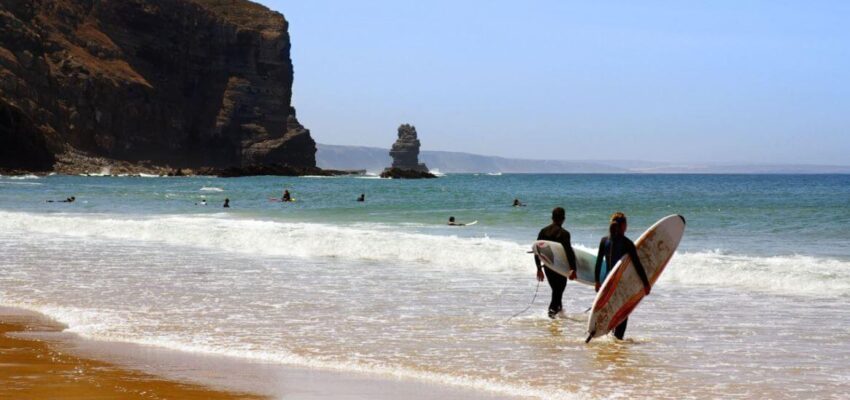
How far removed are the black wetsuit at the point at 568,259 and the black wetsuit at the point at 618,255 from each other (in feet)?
1.70

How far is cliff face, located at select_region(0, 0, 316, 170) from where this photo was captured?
16100cm

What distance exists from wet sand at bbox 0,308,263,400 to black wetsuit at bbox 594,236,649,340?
14.6 ft

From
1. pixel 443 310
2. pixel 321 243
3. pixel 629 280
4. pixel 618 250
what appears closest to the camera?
pixel 629 280

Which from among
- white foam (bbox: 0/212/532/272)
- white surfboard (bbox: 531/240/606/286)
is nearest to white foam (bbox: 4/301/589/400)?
white surfboard (bbox: 531/240/606/286)

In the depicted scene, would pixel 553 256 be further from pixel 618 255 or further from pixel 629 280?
pixel 629 280

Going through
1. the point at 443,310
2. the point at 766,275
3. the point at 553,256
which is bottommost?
the point at 443,310

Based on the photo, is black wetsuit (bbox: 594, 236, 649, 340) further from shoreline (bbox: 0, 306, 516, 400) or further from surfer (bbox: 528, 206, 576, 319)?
shoreline (bbox: 0, 306, 516, 400)

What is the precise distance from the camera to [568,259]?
1162cm

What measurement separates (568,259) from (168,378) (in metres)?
5.17

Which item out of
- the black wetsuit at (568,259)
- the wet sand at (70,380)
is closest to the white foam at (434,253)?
the black wetsuit at (568,259)

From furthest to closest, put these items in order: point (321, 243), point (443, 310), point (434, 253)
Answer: point (321, 243), point (434, 253), point (443, 310)

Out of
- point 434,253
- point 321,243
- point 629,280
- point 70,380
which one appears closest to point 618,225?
point 629,280

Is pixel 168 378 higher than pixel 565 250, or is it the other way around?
pixel 565 250

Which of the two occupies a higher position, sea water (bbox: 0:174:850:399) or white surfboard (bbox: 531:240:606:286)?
white surfboard (bbox: 531:240:606:286)
